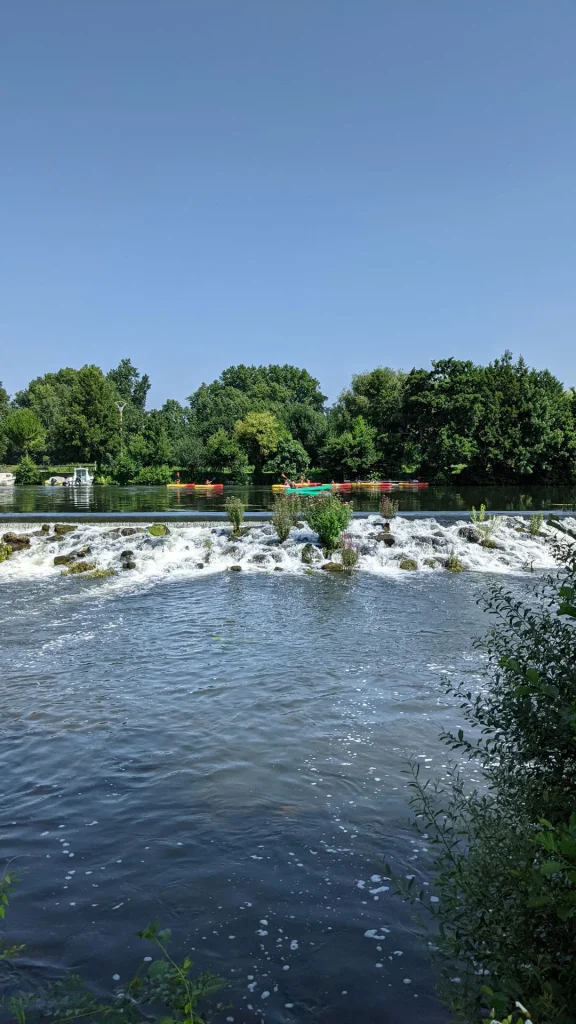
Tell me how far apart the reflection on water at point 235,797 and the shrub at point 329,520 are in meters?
7.60

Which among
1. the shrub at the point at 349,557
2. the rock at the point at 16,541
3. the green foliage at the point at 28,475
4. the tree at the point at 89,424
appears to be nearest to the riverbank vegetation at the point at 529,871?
the shrub at the point at 349,557

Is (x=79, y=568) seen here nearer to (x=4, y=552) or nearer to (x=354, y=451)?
(x=4, y=552)

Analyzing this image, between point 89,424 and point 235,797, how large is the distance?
3763 inches

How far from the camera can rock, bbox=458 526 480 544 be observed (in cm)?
2225

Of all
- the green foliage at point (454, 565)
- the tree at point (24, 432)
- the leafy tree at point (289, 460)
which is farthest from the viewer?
the tree at point (24, 432)

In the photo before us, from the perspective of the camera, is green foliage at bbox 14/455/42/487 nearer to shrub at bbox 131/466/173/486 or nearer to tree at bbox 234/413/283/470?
shrub at bbox 131/466/173/486

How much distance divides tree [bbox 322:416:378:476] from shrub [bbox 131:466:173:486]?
1731 centimetres

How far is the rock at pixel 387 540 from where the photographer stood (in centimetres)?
2164

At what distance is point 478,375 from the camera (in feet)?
191

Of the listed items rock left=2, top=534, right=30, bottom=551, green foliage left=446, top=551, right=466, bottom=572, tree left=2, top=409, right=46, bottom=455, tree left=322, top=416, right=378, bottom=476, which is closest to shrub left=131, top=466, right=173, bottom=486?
tree left=322, top=416, right=378, bottom=476

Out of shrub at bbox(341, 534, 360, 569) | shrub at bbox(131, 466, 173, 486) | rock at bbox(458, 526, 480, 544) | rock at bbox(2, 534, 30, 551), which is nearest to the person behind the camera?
shrub at bbox(341, 534, 360, 569)

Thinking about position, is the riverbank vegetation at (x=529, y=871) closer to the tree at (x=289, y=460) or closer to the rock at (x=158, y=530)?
the rock at (x=158, y=530)

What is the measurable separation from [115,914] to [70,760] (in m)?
2.76

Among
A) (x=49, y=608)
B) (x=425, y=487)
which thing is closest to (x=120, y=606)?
(x=49, y=608)
